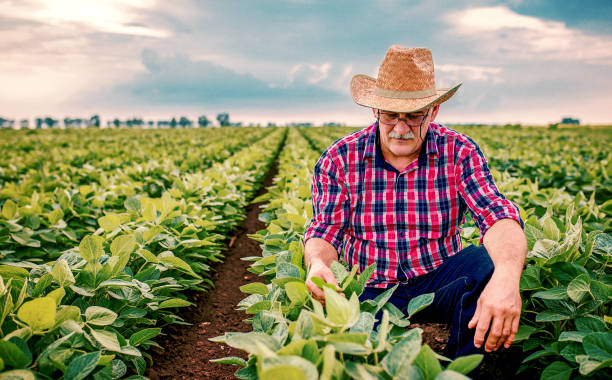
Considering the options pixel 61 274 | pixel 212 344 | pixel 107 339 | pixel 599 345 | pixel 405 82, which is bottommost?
pixel 212 344

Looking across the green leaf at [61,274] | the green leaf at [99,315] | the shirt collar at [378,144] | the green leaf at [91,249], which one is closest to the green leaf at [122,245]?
the green leaf at [91,249]

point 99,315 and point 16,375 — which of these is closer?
point 16,375

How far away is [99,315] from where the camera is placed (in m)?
1.73

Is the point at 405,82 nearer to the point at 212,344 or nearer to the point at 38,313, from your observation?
the point at 38,313

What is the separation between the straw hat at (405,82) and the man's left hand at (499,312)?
1051mm

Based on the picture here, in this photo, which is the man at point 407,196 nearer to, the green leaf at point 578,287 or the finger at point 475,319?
the finger at point 475,319

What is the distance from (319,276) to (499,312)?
81 centimetres

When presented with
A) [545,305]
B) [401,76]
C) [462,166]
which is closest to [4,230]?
[401,76]

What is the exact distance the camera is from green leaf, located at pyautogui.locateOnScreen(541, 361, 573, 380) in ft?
6.02

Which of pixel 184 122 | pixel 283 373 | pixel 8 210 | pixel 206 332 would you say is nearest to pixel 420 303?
pixel 283 373

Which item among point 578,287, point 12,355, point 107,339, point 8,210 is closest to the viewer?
point 12,355

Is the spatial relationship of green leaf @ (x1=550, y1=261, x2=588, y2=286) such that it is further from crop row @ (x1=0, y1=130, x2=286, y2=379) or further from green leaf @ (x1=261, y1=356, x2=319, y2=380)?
crop row @ (x1=0, y1=130, x2=286, y2=379)

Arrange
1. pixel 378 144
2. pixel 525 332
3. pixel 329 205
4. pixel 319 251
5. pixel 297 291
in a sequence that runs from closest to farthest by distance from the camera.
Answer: pixel 297 291, pixel 525 332, pixel 319 251, pixel 329 205, pixel 378 144

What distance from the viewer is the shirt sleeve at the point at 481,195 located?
2.08 m
